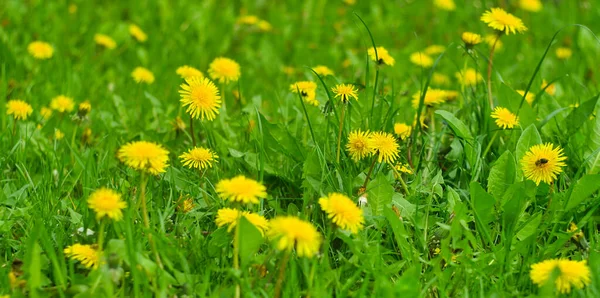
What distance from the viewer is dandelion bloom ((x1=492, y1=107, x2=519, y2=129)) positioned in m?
2.43

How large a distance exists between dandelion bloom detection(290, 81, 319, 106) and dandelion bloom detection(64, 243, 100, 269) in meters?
1.04

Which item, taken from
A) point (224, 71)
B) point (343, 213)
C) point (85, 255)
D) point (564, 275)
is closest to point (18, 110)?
point (224, 71)

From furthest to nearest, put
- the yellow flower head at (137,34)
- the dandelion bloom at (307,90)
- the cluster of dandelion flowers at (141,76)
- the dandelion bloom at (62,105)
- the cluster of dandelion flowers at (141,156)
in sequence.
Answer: the yellow flower head at (137,34)
the cluster of dandelion flowers at (141,76)
the dandelion bloom at (62,105)
the dandelion bloom at (307,90)
the cluster of dandelion flowers at (141,156)

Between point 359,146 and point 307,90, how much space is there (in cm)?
58

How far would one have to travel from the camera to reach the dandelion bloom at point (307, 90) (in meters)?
2.65

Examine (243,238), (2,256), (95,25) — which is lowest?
(2,256)

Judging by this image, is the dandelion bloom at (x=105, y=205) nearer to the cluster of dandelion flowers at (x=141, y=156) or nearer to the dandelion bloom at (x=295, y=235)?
the cluster of dandelion flowers at (x=141, y=156)

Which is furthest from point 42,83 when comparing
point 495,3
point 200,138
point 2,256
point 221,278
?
point 495,3

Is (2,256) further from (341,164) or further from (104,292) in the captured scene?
(341,164)

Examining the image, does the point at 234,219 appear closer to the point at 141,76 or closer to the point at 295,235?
the point at 295,235

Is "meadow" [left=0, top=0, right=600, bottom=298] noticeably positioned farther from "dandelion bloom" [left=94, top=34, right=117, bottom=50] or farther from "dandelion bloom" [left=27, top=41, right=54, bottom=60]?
"dandelion bloom" [left=94, top=34, right=117, bottom=50]

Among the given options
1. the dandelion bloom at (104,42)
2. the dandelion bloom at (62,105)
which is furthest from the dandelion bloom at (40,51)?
the dandelion bloom at (62,105)

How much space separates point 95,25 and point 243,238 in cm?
288

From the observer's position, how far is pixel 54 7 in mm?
4363
